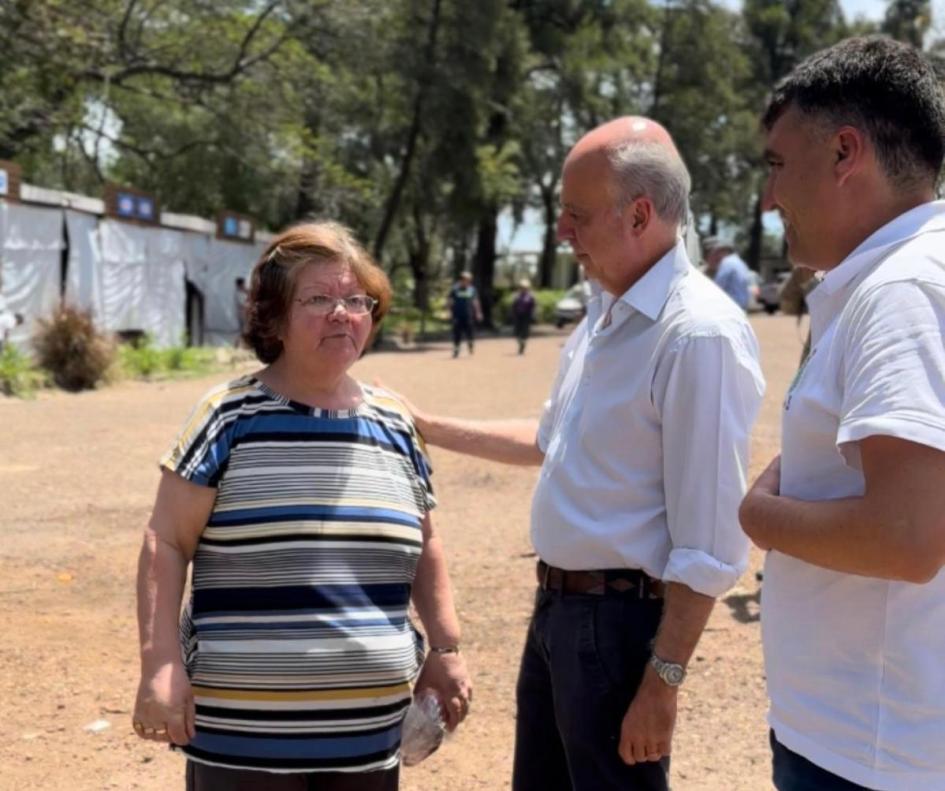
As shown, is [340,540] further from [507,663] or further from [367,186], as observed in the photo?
[367,186]

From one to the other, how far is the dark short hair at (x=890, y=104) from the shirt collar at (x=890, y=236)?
57 mm

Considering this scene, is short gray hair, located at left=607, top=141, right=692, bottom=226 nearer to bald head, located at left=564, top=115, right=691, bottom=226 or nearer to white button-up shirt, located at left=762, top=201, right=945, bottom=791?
bald head, located at left=564, top=115, right=691, bottom=226

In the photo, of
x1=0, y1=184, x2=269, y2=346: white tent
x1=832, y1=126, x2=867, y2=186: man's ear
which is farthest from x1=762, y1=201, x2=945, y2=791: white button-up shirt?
x1=0, y1=184, x2=269, y2=346: white tent

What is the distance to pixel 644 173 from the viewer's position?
2.45 metres

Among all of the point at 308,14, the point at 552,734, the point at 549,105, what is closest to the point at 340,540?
the point at 552,734

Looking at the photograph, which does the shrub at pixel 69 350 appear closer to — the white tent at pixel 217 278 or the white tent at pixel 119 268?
the white tent at pixel 119 268

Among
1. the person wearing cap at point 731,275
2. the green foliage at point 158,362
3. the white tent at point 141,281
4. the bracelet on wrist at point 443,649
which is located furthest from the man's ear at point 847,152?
the white tent at point 141,281

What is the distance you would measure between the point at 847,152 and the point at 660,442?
79 centimetres

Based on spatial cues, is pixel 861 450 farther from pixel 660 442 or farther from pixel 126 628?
pixel 126 628

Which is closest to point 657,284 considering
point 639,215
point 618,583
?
point 639,215

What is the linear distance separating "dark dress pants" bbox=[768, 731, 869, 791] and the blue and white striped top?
34.8 inches

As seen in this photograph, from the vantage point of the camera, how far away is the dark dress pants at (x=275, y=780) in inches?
91.5

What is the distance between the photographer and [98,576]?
6398 millimetres

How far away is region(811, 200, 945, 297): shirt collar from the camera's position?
1.73 metres
